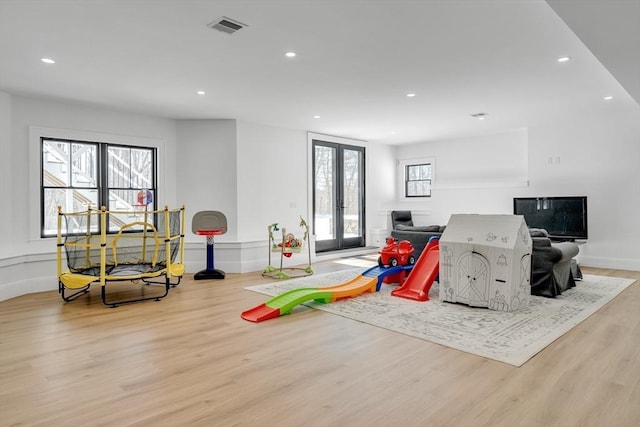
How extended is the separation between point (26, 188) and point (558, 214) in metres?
8.53

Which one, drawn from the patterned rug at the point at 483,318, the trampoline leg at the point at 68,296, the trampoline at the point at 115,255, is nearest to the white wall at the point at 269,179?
the trampoline at the point at 115,255

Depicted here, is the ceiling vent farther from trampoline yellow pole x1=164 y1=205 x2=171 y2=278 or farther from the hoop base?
the hoop base

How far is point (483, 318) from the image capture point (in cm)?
391

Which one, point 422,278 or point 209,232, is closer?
point 422,278

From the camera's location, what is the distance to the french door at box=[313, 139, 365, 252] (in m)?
8.41

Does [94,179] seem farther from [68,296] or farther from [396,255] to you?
[396,255]

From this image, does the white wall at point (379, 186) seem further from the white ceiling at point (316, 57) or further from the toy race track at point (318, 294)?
the toy race track at point (318, 294)

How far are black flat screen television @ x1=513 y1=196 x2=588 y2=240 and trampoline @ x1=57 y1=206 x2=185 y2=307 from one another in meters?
6.25

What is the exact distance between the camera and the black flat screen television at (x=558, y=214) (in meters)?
6.82

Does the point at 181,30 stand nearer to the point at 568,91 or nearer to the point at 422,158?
the point at 568,91

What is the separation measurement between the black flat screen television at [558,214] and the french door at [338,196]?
3.46 meters

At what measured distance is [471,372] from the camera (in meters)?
2.70

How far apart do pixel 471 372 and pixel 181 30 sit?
11.6 feet

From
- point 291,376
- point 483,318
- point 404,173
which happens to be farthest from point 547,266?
point 404,173
